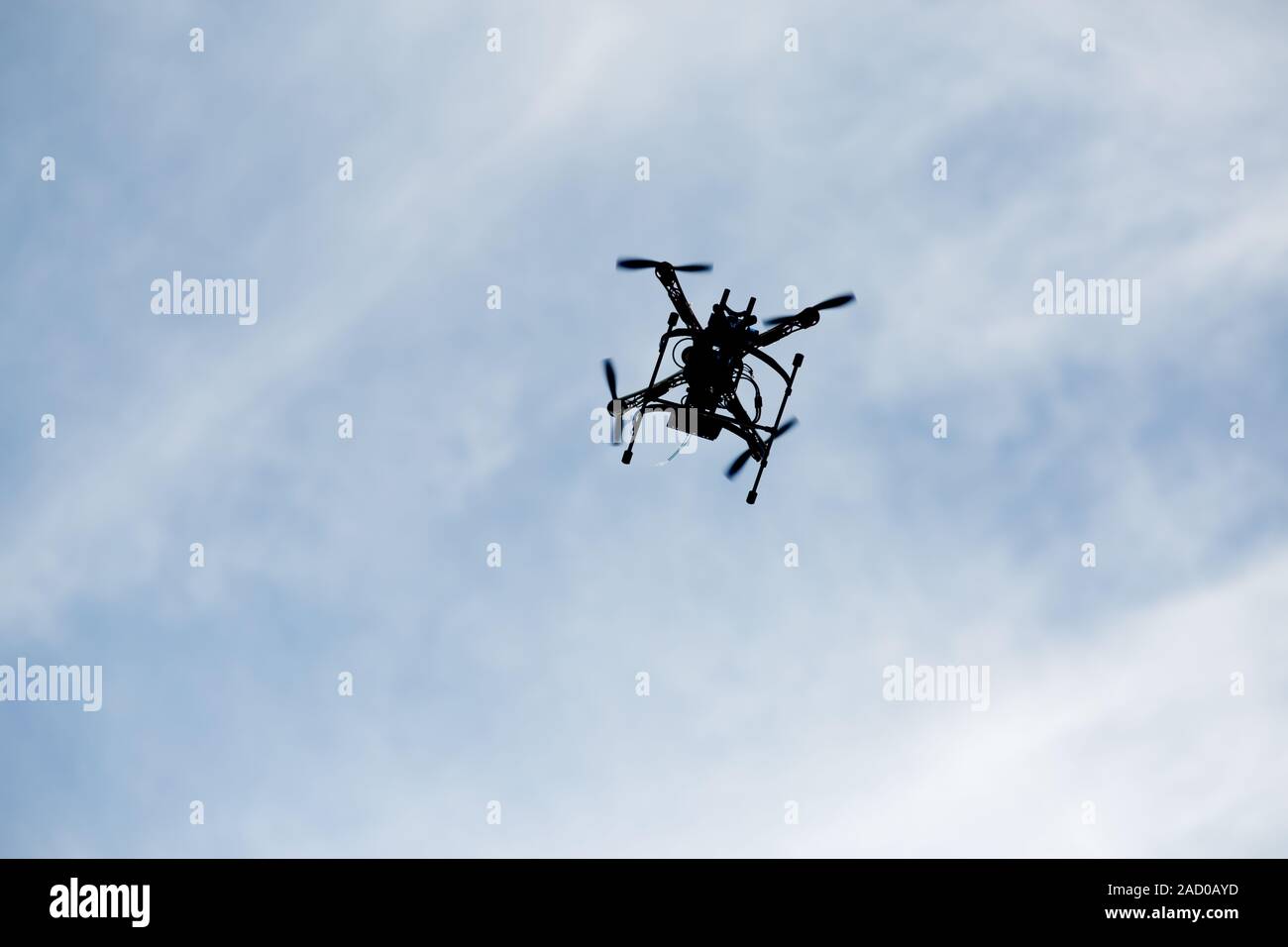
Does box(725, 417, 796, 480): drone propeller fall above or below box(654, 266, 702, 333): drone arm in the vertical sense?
below

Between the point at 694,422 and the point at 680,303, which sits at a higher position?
the point at 680,303

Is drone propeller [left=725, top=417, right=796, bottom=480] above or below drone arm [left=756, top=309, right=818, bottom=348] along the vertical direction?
below

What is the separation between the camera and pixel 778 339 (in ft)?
131

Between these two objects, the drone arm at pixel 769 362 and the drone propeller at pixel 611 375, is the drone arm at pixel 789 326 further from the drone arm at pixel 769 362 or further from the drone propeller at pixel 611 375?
the drone propeller at pixel 611 375

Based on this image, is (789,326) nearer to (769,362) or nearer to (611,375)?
(769,362)

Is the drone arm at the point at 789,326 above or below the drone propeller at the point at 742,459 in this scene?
above

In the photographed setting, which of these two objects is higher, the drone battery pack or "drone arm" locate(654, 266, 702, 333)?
"drone arm" locate(654, 266, 702, 333)

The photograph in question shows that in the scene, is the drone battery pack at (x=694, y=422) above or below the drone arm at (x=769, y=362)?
below

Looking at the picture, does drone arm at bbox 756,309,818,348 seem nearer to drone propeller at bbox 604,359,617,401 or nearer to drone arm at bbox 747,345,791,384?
drone arm at bbox 747,345,791,384
